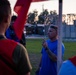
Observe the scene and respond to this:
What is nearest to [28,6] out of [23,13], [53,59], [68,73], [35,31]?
[23,13]

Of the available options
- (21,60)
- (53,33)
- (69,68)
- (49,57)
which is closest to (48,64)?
(49,57)

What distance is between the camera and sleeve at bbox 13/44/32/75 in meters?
3.15

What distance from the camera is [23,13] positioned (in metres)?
4.42

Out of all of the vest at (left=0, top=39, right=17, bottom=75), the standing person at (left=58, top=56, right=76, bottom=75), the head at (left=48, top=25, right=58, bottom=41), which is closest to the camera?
the standing person at (left=58, top=56, right=76, bottom=75)

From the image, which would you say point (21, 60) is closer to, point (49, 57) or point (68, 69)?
point (68, 69)

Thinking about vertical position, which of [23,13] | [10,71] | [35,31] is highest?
[23,13]

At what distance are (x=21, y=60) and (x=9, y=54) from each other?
0.12m

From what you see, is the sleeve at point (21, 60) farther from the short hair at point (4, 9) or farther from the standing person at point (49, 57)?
the standing person at point (49, 57)

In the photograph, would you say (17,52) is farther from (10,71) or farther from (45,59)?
(45,59)

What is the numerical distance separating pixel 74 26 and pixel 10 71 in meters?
60.3

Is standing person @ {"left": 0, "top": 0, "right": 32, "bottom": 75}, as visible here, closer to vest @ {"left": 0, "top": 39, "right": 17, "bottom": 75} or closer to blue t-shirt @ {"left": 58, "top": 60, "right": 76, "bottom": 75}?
vest @ {"left": 0, "top": 39, "right": 17, "bottom": 75}

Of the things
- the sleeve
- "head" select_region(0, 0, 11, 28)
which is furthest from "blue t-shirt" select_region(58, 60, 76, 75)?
"head" select_region(0, 0, 11, 28)

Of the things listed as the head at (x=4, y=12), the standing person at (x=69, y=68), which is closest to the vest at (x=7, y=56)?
the head at (x=4, y=12)

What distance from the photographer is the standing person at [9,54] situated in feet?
10.3
